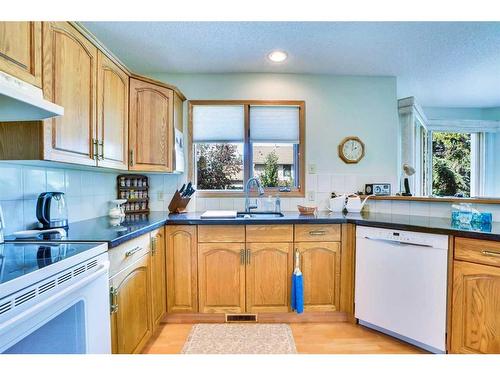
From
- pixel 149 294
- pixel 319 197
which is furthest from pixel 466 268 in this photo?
pixel 149 294

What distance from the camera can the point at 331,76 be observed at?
8.87 feet

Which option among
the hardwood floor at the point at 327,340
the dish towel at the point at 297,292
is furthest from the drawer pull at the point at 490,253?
the dish towel at the point at 297,292

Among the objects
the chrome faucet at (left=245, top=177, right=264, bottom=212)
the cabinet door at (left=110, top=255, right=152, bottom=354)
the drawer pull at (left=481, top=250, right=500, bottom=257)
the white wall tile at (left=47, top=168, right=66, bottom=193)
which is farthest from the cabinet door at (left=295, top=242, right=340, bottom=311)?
the white wall tile at (left=47, top=168, right=66, bottom=193)

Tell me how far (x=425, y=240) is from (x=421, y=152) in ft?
8.72

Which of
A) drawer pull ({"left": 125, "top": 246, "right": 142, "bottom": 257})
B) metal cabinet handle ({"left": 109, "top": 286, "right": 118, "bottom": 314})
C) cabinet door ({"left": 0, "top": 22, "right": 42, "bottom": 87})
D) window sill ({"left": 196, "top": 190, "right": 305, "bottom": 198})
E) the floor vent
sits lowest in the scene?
the floor vent

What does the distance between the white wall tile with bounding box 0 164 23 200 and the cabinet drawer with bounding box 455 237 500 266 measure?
2.58m

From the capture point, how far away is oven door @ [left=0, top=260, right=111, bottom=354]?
72cm

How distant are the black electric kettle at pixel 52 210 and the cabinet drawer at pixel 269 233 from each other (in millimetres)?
1266

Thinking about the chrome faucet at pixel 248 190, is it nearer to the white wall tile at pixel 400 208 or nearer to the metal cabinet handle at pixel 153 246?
the metal cabinet handle at pixel 153 246

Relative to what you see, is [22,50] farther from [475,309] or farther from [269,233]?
[475,309]

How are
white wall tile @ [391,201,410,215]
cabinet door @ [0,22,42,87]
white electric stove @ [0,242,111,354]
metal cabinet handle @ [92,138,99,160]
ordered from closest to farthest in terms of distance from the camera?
white electric stove @ [0,242,111,354] → cabinet door @ [0,22,42,87] → metal cabinet handle @ [92,138,99,160] → white wall tile @ [391,201,410,215]

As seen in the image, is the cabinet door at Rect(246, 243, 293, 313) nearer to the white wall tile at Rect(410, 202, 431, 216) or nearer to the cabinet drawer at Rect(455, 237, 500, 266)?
the cabinet drawer at Rect(455, 237, 500, 266)

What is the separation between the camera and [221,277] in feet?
6.82
